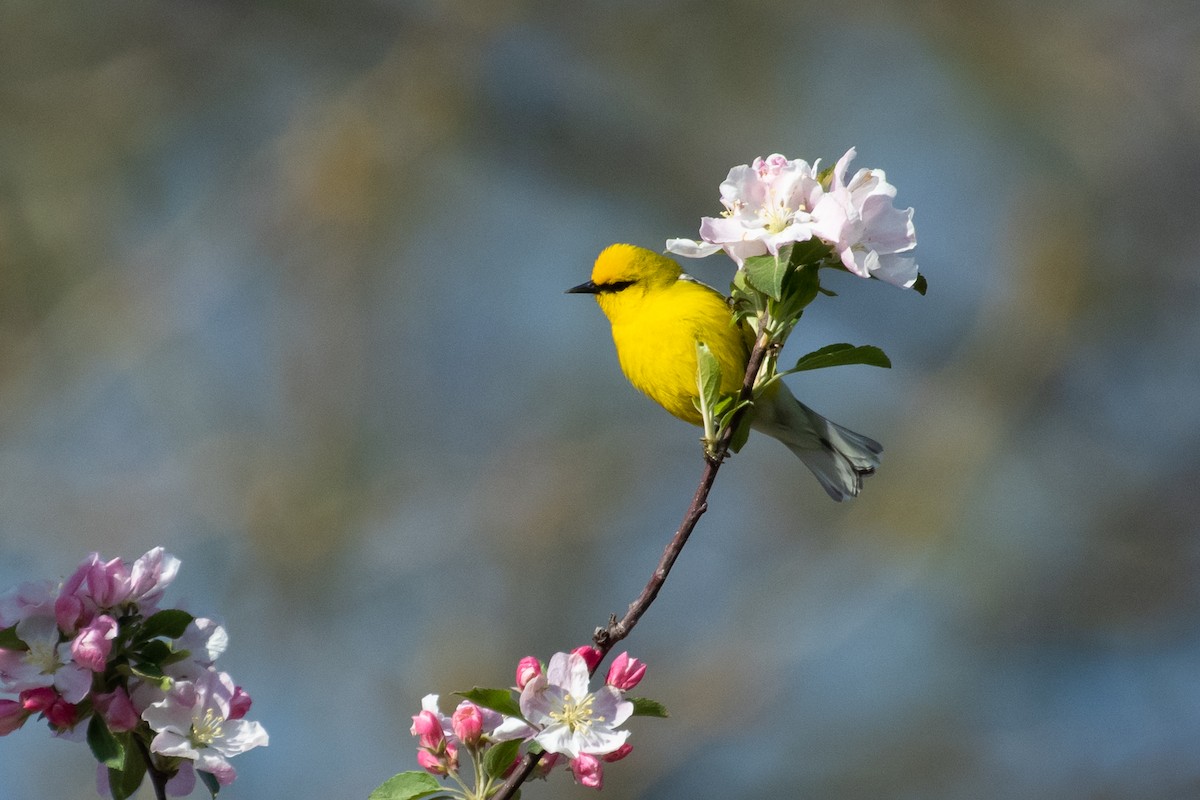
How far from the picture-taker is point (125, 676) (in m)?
1.43

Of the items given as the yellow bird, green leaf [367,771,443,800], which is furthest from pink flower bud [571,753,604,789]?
the yellow bird

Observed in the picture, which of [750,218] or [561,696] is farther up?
[750,218]

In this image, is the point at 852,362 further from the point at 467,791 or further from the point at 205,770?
the point at 205,770

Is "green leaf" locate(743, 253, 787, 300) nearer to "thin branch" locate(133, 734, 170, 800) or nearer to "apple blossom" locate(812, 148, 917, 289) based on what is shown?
"apple blossom" locate(812, 148, 917, 289)

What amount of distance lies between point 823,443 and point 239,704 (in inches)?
86.4

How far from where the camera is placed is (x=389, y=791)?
1.50 m

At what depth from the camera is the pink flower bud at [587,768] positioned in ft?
4.56

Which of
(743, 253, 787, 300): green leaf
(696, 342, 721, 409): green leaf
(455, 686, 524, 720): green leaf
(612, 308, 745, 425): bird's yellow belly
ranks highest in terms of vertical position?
(612, 308, 745, 425): bird's yellow belly

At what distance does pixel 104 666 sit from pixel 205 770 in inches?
6.7

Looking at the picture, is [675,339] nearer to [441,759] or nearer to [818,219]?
[818,219]

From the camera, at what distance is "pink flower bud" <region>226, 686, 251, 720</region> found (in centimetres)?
144

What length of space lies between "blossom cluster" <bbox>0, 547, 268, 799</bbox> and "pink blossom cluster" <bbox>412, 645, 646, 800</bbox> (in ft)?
0.92

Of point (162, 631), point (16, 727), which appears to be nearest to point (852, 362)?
point (162, 631)

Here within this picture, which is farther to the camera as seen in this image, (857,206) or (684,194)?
(684,194)
